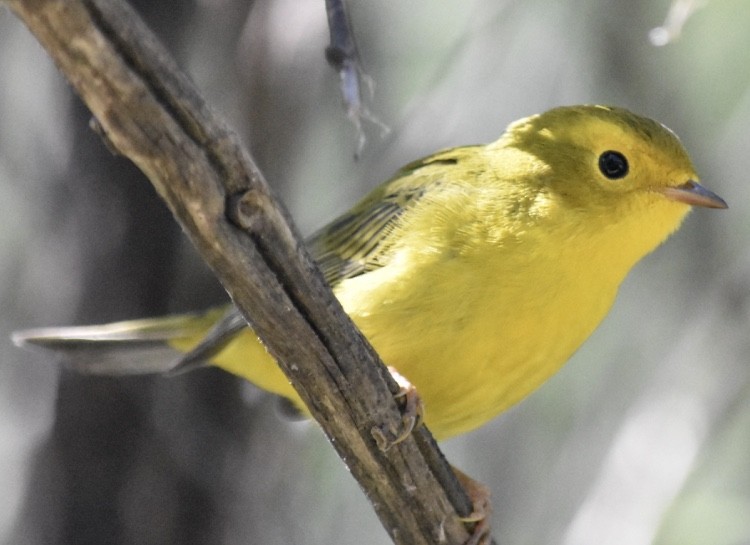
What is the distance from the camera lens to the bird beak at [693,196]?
11.1ft

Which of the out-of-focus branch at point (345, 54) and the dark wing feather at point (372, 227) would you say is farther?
the dark wing feather at point (372, 227)

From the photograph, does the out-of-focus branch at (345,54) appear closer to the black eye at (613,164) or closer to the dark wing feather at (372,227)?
the dark wing feather at (372,227)

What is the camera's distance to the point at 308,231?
5.03m

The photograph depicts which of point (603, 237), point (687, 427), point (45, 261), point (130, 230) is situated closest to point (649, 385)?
point (687, 427)

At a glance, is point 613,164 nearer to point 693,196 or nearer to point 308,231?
point 693,196

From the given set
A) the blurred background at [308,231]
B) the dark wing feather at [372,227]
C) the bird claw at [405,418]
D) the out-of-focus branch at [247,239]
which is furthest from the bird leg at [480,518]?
the blurred background at [308,231]

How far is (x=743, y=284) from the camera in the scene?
4492 mm

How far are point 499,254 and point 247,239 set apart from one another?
Result: 118cm

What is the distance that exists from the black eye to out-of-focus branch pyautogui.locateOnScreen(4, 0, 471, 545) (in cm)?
114

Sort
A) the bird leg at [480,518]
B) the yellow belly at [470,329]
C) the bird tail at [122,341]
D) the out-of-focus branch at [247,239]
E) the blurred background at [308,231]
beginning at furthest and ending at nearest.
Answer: the blurred background at [308,231], the bird tail at [122,341], the yellow belly at [470,329], the bird leg at [480,518], the out-of-focus branch at [247,239]

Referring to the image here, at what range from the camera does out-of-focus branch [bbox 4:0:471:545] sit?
1.83m

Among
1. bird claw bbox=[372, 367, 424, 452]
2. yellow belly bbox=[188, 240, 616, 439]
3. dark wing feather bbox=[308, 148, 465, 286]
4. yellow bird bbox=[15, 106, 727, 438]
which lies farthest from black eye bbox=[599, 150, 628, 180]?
bird claw bbox=[372, 367, 424, 452]

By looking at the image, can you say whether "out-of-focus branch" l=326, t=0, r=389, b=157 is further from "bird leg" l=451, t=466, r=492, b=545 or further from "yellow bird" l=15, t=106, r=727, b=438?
"bird leg" l=451, t=466, r=492, b=545

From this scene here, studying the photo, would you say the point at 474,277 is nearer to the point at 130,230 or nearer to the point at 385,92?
the point at 130,230
